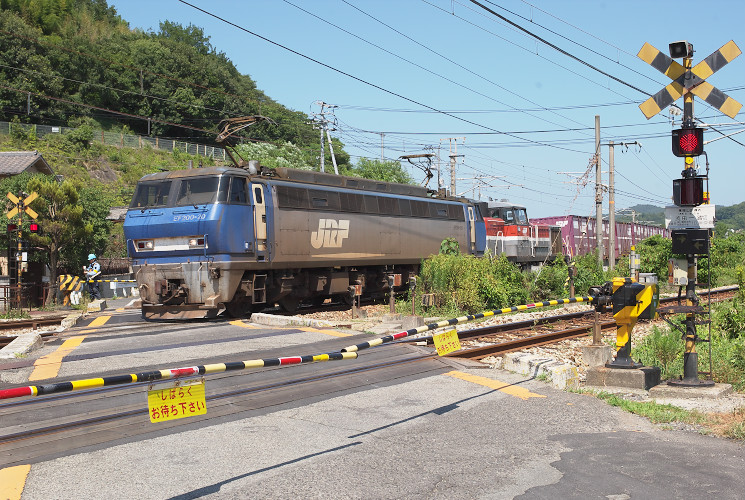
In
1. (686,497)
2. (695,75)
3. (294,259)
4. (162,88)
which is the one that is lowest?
(686,497)

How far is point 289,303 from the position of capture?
60.4 feet

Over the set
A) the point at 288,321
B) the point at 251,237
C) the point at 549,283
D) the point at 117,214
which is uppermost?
the point at 117,214

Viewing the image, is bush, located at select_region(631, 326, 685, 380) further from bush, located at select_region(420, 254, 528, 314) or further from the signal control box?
the signal control box

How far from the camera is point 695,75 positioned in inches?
319

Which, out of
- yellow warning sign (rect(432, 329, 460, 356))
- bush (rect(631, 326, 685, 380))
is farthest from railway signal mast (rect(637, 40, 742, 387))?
yellow warning sign (rect(432, 329, 460, 356))

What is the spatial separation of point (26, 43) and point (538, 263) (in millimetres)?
58141

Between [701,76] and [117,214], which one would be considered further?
[117,214]

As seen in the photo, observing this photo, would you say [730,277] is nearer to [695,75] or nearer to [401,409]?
[695,75]

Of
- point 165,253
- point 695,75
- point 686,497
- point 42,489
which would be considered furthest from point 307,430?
point 165,253

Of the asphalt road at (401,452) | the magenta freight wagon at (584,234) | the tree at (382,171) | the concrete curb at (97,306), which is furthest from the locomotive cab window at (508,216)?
the tree at (382,171)

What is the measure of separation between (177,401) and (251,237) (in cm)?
1121

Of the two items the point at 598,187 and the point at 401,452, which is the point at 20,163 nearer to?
the point at 598,187

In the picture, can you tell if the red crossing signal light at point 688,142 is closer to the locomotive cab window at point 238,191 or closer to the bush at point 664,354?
the bush at point 664,354

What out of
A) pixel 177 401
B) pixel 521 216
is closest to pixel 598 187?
pixel 521 216
